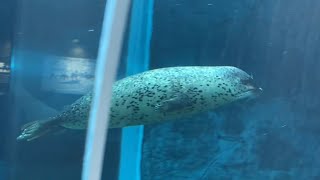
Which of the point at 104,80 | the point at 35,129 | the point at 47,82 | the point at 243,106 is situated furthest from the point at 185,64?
the point at 104,80

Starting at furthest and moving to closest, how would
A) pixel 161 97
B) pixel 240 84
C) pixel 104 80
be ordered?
pixel 240 84 < pixel 161 97 < pixel 104 80

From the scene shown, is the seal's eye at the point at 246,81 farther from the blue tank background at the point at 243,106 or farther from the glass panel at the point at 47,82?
the glass panel at the point at 47,82

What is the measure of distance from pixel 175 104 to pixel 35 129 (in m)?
0.74

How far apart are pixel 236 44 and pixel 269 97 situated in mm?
336

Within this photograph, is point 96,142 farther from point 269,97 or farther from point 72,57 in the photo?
point 269,97

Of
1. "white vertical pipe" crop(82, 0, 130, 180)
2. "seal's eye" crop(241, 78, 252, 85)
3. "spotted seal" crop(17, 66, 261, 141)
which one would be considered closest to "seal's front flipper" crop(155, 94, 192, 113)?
"spotted seal" crop(17, 66, 261, 141)

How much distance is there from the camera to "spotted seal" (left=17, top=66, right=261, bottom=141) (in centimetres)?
190

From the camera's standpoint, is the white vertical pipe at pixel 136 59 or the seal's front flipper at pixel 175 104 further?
the white vertical pipe at pixel 136 59

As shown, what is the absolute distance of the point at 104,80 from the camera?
1.28 ft

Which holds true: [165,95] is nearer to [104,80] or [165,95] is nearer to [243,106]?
[243,106]

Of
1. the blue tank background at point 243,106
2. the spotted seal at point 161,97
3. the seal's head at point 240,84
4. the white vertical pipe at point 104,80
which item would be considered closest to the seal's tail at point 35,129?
the spotted seal at point 161,97

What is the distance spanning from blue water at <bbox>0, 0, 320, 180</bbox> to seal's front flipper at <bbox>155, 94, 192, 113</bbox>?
16cm

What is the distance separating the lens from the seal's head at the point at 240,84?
1.97m

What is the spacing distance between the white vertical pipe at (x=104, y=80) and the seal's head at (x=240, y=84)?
1.61m
